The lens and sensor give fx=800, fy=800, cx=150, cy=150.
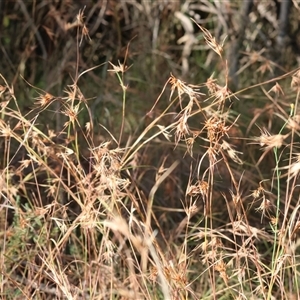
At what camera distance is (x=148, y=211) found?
130cm

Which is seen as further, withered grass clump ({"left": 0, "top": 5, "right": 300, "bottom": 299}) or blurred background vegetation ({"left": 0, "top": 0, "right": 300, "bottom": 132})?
blurred background vegetation ({"left": 0, "top": 0, "right": 300, "bottom": 132})

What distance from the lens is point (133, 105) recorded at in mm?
3352

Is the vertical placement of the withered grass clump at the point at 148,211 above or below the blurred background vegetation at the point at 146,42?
above

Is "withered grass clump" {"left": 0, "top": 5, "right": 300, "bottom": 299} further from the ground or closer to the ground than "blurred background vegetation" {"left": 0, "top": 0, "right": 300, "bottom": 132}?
further from the ground

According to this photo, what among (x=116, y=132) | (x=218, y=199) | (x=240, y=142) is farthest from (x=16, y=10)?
(x=218, y=199)

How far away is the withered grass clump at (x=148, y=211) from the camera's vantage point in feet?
4.80

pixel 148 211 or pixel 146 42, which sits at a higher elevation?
pixel 148 211

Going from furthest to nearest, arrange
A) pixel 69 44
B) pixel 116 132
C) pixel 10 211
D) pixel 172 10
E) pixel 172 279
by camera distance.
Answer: pixel 172 10 → pixel 69 44 → pixel 116 132 → pixel 10 211 → pixel 172 279

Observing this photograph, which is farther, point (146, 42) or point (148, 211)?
point (146, 42)

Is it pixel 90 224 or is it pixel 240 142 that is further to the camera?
pixel 240 142

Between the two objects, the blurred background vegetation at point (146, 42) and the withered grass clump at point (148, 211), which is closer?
the withered grass clump at point (148, 211)

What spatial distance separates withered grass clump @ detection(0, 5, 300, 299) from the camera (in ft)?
4.80

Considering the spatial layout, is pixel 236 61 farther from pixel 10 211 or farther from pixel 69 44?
pixel 10 211

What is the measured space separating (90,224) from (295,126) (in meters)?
0.44
